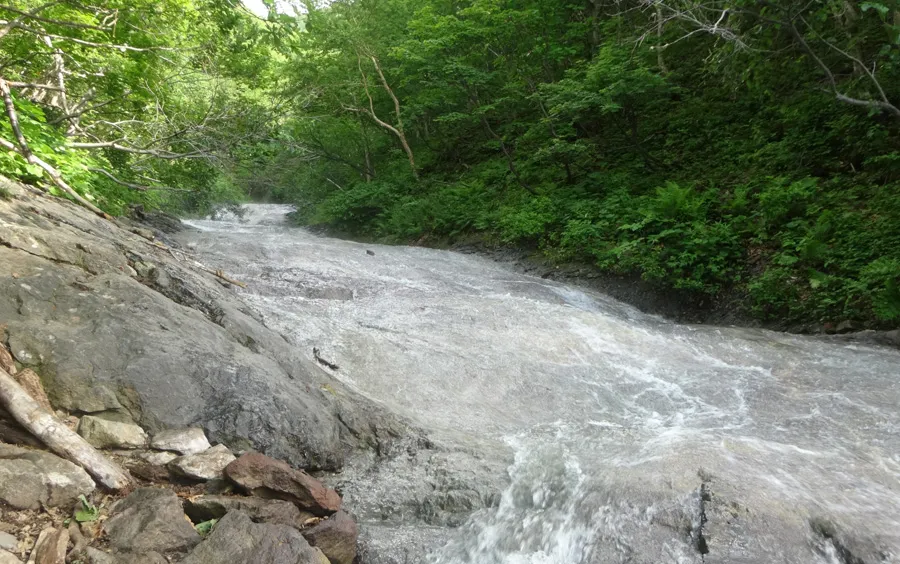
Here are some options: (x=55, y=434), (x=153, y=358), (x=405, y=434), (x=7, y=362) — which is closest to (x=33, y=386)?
(x=7, y=362)

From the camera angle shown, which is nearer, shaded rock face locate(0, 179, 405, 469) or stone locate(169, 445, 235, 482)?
stone locate(169, 445, 235, 482)

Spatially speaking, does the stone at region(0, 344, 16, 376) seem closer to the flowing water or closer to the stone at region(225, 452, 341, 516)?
the stone at region(225, 452, 341, 516)

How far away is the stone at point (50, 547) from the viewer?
2.02 metres

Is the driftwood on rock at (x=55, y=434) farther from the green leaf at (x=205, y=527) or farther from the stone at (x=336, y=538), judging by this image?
the stone at (x=336, y=538)

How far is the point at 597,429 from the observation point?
441cm

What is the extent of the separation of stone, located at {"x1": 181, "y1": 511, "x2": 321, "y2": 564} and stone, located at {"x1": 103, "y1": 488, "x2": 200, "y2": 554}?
0.30 feet

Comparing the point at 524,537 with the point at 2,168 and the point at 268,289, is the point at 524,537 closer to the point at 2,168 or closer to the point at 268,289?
the point at 268,289

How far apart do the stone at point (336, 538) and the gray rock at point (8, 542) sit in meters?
1.15

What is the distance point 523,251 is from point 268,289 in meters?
6.61

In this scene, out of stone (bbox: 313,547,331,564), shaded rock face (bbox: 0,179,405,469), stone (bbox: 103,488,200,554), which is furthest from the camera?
shaded rock face (bbox: 0,179,405,469)

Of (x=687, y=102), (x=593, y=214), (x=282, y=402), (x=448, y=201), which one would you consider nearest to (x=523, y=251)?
(x=593, y=214)

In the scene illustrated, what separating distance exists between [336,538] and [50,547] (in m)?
1.20

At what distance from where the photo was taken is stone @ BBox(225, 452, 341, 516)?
9.08ft

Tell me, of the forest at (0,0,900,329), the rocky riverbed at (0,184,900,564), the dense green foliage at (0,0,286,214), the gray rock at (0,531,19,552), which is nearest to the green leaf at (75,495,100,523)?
the rocky riverbed at (0,184,900,564)
